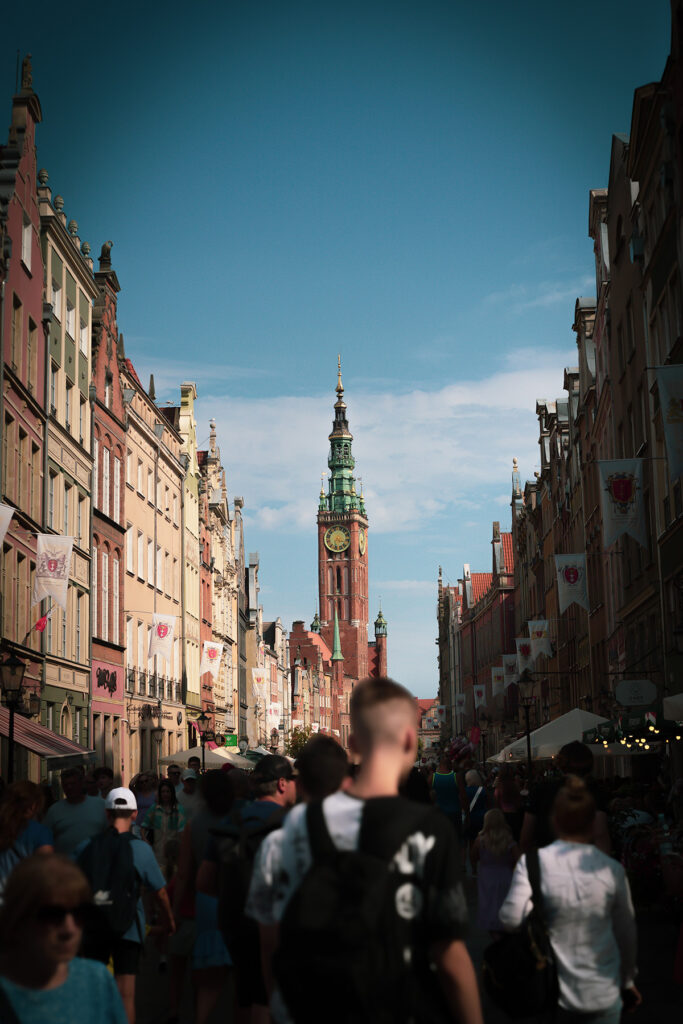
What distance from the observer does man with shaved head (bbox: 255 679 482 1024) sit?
381cm

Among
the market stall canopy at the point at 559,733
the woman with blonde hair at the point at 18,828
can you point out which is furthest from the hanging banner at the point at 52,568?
the woman with blonde hair at the point at 18,828

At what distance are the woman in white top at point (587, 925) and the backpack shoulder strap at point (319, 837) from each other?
7.08 ft

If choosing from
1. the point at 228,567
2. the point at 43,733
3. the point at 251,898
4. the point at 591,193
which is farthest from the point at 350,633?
the point at 251,898

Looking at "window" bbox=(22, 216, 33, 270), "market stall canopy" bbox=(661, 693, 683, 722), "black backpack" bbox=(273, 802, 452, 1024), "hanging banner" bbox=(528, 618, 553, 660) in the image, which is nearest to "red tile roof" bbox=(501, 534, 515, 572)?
"hanging banner" bbox=(528, 618, 553, 660)

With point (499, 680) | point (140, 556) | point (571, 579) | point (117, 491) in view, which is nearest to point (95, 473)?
point (117, 491)

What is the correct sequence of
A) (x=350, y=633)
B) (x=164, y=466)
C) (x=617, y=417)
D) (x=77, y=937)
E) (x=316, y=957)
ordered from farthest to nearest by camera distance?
(x=350, y=633) → (x=164, y=466) → (x=617, y=417) → (x=77, y=937) → (x=316, y=957)

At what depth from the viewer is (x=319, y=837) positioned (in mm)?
4020

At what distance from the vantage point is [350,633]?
18838 centimetres

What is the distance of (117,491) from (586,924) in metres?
35.6

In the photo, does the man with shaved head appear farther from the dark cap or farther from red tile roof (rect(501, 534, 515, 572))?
red tile roof (rect(501, 534, 515, 572))

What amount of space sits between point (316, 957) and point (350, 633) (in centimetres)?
18526

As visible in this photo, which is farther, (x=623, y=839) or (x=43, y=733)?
(x=43, y=733)

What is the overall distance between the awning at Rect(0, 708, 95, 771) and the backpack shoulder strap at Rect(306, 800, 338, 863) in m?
19.5

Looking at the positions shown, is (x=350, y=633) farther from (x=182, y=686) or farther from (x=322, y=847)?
(x=322, y=847)
